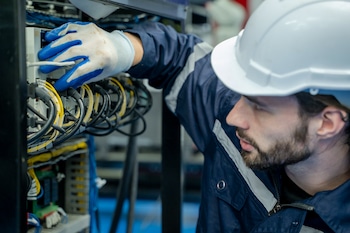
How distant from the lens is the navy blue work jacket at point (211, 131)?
1.29 metres

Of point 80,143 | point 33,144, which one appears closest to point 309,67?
point 33,144

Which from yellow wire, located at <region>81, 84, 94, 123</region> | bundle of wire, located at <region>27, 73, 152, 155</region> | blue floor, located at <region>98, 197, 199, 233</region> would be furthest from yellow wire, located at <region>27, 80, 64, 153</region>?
blue floor, located at <region>98, 197, 199, 233</region>

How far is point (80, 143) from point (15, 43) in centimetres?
74

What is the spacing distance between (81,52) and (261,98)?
40 cm

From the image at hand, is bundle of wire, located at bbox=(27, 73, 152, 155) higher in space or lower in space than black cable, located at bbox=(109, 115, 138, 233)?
higher

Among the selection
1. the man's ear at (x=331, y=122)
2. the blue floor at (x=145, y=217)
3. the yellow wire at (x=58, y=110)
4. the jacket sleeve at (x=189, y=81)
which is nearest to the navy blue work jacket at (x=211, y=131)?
the jacket sleeve at (x=189, y=81)

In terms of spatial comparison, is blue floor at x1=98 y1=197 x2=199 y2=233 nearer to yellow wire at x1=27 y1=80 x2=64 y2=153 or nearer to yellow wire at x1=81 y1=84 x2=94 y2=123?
yellow wire at x1=81 y1=84 x2=94 y2=123

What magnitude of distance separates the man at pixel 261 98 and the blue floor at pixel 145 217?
1875mm

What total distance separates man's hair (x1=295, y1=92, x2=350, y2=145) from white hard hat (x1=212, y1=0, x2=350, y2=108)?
0.7 inches

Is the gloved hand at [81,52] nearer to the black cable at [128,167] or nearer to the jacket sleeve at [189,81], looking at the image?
the jacket sleeve at [189,81]

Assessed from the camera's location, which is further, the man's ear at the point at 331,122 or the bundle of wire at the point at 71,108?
the man's ear at the point at 331,122

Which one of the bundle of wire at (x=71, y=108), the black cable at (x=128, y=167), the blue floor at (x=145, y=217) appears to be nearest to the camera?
the bundle of wire at (x=71, y=108)

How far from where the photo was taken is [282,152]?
114cm

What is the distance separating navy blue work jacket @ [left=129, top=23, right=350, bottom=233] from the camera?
50.9 inches
